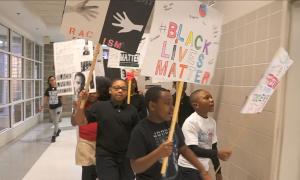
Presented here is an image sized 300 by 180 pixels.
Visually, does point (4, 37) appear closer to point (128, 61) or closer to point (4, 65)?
point (4, 65)

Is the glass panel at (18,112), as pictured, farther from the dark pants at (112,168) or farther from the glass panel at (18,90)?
the dark pants at (112,168)

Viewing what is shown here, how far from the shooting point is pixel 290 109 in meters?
2.52

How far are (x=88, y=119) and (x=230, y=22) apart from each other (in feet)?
6.00

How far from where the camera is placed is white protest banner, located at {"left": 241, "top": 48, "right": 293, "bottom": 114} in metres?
2.09

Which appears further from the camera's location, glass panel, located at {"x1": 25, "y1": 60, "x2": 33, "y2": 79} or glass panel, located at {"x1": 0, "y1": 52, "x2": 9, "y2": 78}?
glass panel, located at {"x1": 25, "y1": 60, "x2": 33, "y2": 79}

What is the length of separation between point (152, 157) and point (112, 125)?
1.07 metres

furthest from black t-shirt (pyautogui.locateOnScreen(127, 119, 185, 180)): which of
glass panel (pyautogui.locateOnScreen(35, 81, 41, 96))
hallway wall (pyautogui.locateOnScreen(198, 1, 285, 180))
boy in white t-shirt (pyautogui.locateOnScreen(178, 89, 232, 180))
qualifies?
glass panel (pyautogui.locateOnScreen(35, 81, 41, 96))

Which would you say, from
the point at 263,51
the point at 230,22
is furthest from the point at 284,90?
the point at 230,22

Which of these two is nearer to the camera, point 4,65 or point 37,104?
point 4,65

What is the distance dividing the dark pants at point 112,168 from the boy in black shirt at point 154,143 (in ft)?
2.68

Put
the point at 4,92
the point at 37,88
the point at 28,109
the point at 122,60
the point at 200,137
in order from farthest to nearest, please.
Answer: the point at 37,88, the point at 28,109, the point at 4,92, the point at 122,60, the point at 200,137

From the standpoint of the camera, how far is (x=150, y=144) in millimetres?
1963

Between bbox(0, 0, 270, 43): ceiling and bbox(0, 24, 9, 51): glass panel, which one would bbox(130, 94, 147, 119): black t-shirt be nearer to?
bbox(0, 0, 270, 43): ceiling

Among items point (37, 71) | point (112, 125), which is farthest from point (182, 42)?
point (37, 71)
